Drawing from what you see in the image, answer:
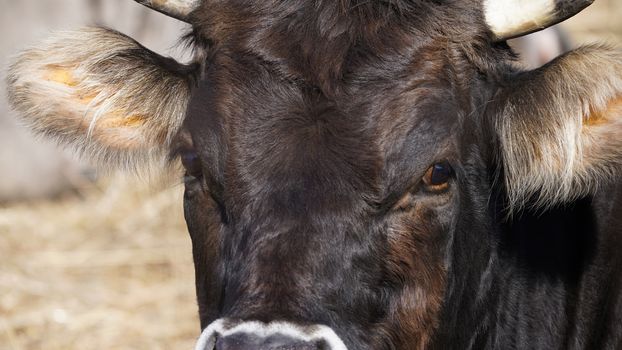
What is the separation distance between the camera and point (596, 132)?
400 centimetres

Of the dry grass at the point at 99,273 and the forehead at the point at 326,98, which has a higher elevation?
the forehead at the point at 326,98

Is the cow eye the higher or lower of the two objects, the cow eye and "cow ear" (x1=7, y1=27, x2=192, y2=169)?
the lower

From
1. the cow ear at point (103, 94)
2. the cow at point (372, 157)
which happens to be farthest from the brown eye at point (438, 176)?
the cow ear at point (103, 94)

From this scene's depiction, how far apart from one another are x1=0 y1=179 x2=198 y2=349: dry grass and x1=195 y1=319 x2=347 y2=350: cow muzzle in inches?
148

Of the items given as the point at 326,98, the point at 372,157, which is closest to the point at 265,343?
the point at 372,157

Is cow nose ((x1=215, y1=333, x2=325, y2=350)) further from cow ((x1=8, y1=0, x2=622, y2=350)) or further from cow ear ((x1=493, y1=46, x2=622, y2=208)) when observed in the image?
cow ear ((x1=493, y1=46, x2=622, y2=208))

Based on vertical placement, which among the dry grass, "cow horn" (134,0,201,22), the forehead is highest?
"cow horn" (134,0,201,22)

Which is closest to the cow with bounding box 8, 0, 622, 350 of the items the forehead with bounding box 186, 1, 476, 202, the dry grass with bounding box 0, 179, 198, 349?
the forehead with bounding box 186, 1, 476, 202

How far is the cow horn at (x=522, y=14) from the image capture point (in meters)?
3.86

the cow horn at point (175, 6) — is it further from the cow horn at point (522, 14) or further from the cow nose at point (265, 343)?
the cow nose at point (265, 343)

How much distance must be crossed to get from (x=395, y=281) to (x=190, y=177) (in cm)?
90

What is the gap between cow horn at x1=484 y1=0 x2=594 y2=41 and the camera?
3859 millimetres

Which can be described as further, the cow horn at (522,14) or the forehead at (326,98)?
the cow horn at (522,14)

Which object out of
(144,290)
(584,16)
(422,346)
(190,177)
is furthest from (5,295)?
(584,16)
